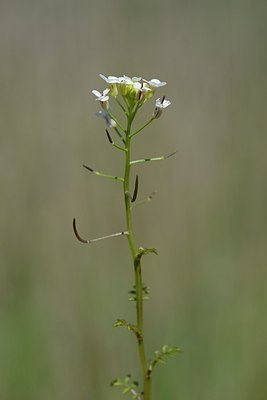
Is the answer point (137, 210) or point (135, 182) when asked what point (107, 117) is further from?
point (137, 210)

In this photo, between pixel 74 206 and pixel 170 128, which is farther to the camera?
pixel 170 128

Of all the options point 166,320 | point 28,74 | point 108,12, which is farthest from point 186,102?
point 166,320

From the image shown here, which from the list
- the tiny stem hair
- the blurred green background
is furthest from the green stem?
the blurred green background

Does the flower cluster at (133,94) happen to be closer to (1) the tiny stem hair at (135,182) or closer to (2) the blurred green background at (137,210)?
(1) the tiny stem hair at (135,182)

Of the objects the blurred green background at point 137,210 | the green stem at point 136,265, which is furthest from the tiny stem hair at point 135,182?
the blurred green background at point 137,210

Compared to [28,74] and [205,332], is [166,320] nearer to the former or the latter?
[205,332]

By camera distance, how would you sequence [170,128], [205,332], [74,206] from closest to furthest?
[205,332]
[74,206]
[170,128]

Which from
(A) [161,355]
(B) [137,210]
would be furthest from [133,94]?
(B) [137,210]

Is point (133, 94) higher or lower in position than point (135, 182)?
higher
